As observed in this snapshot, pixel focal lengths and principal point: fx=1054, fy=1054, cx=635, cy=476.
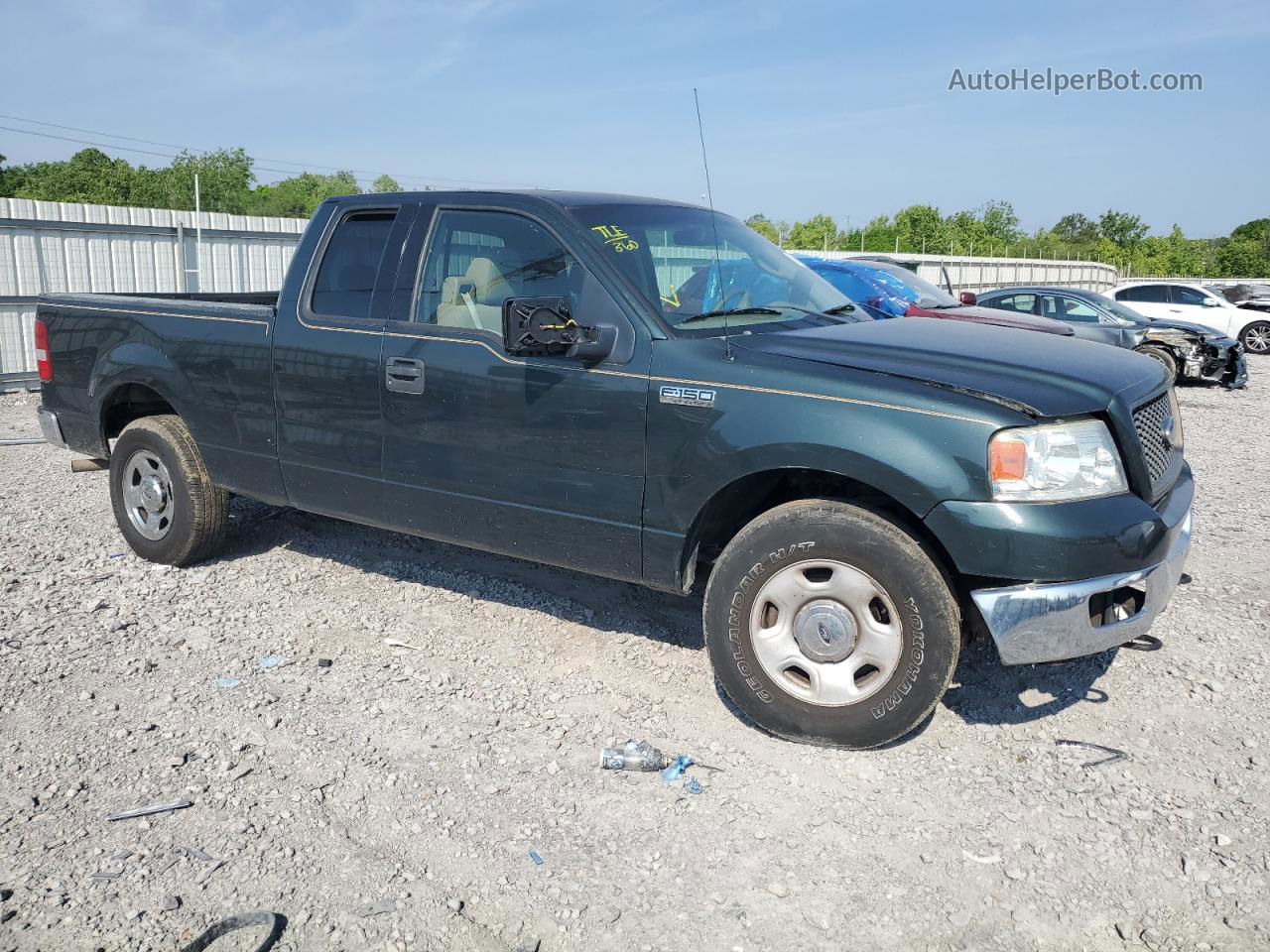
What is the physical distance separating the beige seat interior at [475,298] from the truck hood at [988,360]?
1.10 metres

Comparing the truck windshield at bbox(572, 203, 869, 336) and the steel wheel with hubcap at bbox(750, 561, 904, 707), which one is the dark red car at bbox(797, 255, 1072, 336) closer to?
the truck windshield at bbox(572, 203, 869, 336)

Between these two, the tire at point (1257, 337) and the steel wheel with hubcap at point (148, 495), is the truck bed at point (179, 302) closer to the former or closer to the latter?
the steel wheel with hubcap at point (148, 495)

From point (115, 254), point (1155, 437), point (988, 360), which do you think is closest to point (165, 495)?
point (988, 360)

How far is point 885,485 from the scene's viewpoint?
11.7ft

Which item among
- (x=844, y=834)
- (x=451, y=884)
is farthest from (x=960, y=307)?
(x=451, y=884)

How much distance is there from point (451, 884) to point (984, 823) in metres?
1.69

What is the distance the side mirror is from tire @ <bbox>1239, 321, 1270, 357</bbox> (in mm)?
22145

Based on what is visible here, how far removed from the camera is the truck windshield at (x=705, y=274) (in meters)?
4.27

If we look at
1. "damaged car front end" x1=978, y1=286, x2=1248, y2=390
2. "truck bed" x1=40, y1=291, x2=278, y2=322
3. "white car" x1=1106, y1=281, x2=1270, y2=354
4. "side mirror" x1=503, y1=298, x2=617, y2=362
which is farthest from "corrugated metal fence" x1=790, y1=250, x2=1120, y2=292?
"side mirror" x1=503, y1=298, x2=617, y2=362

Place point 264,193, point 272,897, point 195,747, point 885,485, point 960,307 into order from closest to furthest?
point 272,897, point 885,485, point 195,747, point 960,307, point 264,193

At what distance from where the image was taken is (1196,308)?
69.2 ft

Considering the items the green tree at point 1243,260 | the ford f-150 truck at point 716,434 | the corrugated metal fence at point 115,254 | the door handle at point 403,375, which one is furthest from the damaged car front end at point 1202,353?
the green tree at point 1243,260

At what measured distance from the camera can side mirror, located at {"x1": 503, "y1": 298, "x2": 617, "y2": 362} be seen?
3.95 m

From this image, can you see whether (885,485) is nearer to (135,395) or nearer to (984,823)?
(984,823)
